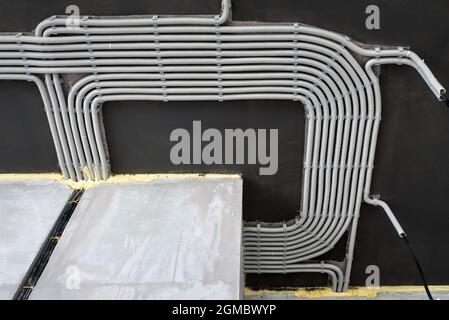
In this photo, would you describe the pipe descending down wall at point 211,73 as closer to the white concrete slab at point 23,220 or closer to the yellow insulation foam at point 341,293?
the white concrete slab at point 23,220

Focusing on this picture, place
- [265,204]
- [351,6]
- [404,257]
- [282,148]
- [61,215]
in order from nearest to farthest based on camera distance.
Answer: [351,6] < [61,215] < [282,148] < [265,204] < [404,257]

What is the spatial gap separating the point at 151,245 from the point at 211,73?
34.8 inches

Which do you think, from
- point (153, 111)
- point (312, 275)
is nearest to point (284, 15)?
point (153, 111)

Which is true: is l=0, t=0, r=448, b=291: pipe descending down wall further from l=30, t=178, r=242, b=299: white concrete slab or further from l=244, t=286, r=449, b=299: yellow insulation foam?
l=244, t=286, r=449, b=299: yellow insulation foam

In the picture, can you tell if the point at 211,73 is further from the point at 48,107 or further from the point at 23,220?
the point at 23,220

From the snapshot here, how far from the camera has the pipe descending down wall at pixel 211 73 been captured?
7.37ft

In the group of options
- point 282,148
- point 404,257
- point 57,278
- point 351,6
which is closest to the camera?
point 57,278

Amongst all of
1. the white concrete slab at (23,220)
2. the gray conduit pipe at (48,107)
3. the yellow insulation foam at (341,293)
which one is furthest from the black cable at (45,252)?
the yellow insulation foam at (341,293)

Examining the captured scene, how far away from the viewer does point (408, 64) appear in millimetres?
2283

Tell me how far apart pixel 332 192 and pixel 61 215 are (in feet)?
4.82

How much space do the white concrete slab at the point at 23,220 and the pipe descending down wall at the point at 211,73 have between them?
188 mm

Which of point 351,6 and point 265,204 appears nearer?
point 351,6

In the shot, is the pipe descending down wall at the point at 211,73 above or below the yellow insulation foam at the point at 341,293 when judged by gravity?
above

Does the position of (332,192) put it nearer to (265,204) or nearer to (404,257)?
(265,204)
